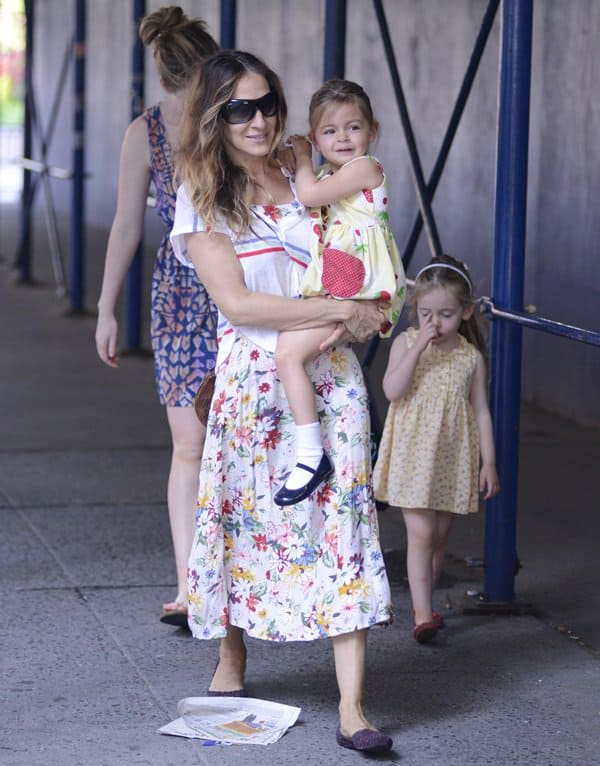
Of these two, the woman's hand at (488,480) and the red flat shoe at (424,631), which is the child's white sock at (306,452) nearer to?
the woman's hand at (488,480)

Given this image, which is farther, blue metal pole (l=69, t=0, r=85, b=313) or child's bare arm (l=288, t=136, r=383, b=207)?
blue metal pole (l=69, t=0, r=85, b=313)

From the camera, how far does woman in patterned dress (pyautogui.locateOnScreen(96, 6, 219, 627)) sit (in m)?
4.18

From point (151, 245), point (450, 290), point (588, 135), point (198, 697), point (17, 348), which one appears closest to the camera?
point (198, 697)

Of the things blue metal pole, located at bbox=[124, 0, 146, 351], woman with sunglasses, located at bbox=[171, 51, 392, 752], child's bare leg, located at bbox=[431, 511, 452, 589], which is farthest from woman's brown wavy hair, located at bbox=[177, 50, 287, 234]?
blue metal pole, located at bbox=[124, 0, 146, 351]

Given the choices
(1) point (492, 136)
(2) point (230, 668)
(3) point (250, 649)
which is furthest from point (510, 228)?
(1) point (492, 136)

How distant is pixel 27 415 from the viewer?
307 inches

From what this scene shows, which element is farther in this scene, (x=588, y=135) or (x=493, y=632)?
(x=588, y=135)

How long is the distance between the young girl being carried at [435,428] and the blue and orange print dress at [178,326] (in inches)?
22.0

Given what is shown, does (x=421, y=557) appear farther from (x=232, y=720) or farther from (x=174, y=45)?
(x=174, y=45)

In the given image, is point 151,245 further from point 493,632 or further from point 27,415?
point 493,632

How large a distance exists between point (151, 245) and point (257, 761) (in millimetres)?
13892

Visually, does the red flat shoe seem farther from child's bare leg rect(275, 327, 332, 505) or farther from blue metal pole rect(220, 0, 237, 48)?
blue metal pole rect(220, 0, 237, 48)

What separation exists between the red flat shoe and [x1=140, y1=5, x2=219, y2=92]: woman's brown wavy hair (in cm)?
172

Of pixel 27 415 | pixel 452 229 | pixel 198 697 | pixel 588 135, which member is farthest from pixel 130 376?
pixel 198 697
